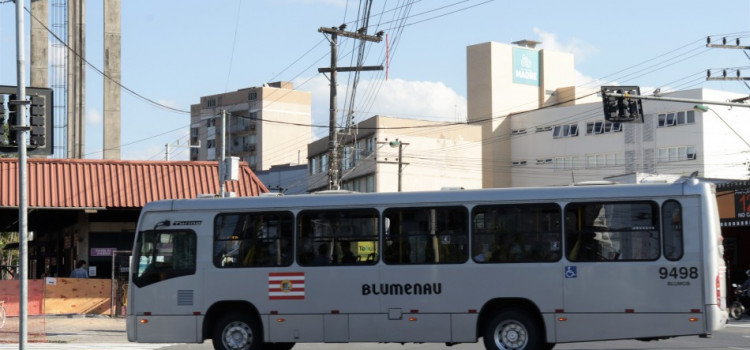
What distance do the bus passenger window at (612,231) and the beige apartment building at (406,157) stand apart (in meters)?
64.5

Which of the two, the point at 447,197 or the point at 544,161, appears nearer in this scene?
the point at 447,197

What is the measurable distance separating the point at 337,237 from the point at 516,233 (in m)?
3.07

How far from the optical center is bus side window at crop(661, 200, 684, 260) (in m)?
16.5

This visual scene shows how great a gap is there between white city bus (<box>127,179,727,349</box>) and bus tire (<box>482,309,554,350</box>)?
21mm

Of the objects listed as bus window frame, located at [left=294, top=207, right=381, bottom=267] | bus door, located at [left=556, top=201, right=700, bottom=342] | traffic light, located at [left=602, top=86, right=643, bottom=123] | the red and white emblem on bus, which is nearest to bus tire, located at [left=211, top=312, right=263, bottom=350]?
the red and white emblem on bus

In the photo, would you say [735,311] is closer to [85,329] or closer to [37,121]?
[85,329]

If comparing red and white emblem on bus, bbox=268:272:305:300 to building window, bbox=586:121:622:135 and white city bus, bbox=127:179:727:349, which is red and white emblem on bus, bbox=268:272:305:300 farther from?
building window, bbox=586:121:622:135

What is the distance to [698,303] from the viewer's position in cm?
1638

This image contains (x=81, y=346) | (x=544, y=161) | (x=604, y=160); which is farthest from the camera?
(x=544, y=161)

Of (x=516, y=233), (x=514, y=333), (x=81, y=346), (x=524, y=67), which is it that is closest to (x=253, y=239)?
Answer: (x=516, y=233)

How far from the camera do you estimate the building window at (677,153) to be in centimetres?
8706

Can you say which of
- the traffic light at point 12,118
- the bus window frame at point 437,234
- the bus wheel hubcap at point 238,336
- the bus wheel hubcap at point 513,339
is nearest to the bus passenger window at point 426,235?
the bus window frame at point 437,234

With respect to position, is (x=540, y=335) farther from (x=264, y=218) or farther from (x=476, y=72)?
(x=476, y=72)

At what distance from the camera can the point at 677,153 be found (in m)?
88.0
